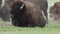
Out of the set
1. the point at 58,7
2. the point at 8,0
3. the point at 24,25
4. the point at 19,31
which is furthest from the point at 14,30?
the point at 58,7

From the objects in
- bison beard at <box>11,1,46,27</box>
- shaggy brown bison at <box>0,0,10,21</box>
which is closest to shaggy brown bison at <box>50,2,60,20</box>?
shaggy brown bison at <box>0,0,10,21</box>

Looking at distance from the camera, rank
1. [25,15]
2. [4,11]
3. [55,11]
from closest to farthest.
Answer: [25,15]
[4,11]
[55,11]

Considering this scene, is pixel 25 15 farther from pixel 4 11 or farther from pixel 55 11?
pixel 55 11

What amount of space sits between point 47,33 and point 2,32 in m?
0.83

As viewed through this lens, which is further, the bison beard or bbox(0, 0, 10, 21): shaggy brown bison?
bbox(0, 0, 10, 21): shaggy brown bison

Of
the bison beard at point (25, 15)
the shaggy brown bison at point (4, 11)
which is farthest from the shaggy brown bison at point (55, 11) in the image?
the bison beard at point (25, 15)

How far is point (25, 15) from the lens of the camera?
271 inches

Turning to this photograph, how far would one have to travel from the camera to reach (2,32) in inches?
236

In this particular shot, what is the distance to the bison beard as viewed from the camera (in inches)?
267

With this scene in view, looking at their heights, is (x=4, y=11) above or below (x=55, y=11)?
above

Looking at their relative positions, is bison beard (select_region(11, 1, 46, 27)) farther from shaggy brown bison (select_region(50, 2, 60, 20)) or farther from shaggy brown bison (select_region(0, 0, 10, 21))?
shaggy brown bison (select_region(50, 2, 60, 20))

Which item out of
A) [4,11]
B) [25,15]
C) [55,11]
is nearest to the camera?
[25,15]

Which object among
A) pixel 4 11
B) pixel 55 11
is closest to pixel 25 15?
pixel 4 11

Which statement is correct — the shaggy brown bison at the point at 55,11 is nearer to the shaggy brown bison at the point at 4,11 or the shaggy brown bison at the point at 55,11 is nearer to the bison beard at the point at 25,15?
the shaggy brown bison at the point at 4,11
